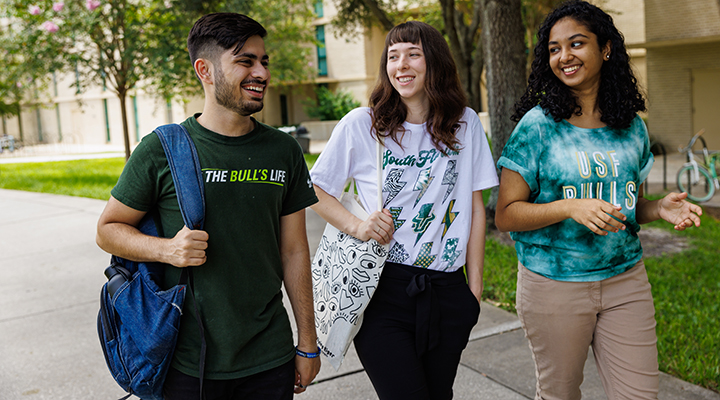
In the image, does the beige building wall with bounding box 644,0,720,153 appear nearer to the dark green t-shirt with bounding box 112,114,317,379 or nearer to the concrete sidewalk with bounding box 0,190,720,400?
the concrete sidewalk with bounding box 0,190,720,400

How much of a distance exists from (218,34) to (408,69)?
0.84 m

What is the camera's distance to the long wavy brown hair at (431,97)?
2.59 metres

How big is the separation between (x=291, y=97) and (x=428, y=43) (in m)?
39.5

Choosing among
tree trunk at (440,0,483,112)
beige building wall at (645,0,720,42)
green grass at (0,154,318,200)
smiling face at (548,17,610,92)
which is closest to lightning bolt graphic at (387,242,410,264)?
smiling face at (548,17,610,92)

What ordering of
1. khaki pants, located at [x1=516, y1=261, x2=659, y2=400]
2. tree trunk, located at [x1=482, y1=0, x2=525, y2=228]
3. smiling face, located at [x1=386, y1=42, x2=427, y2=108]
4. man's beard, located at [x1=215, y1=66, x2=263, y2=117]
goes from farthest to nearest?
tree trunk, located at [x1=482, y1=0, x2=525, y2=228], smiling face, located at [x1=386, y1=42, x2=427, y2=108], khaki pants, located at [x1=516, y1=261, x2=659, y2=400], man's beard, located at [x1=215, y1=66, x2=263, y2=117]

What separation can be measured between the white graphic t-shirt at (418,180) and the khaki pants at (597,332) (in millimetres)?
406

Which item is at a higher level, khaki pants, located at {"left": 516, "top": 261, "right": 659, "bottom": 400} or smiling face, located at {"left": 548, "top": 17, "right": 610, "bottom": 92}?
smiling face, located at {"left": 548, "top": 17, "right": 610, "bottom": 92}

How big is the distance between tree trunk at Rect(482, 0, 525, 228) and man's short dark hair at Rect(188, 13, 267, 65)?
568cm

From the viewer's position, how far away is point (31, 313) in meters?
5.65

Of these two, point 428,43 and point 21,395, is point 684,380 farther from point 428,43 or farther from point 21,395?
point 21,395

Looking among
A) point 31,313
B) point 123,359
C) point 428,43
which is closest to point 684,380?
point 428,43

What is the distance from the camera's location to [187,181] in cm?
201

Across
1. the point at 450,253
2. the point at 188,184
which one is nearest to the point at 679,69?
the point at 450,253

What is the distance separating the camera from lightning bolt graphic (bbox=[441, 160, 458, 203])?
259 cm
